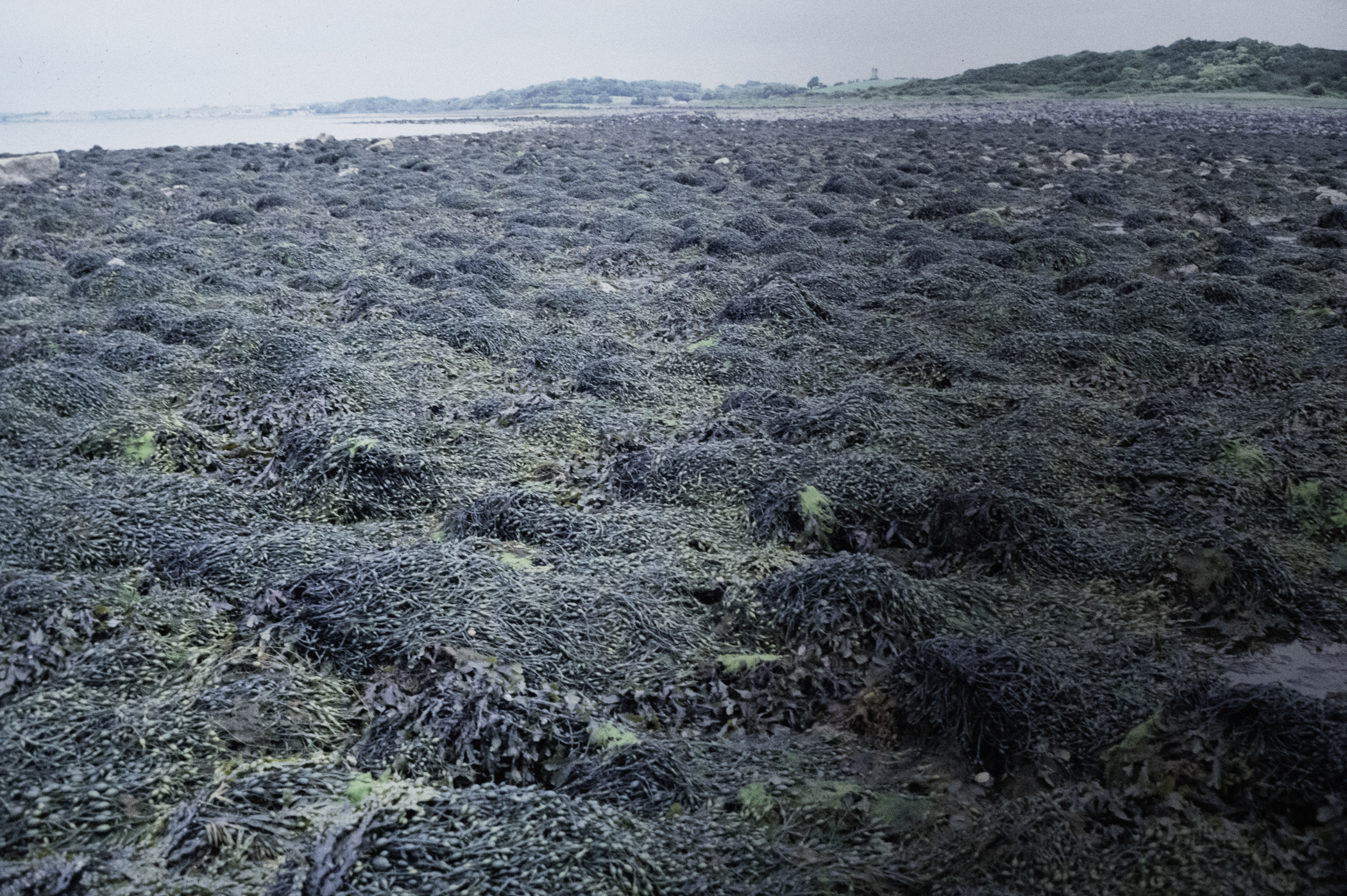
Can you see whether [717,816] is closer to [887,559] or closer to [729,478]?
[887,559]

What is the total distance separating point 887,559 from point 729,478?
91 cm

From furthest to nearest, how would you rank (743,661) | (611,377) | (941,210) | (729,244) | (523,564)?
(941,210) < (729,244) < (611,377) < (523,564) < (743,661)

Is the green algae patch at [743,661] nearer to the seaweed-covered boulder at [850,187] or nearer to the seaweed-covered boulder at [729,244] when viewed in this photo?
the seaweed-covered boulder at [729,244]

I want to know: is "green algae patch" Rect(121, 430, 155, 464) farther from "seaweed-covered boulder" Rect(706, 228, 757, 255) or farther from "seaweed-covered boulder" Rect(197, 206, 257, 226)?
"seaweed-covered boulder" Rect(197, 206, 257, 226)

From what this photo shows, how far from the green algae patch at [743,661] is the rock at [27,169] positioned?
1659 centimetres

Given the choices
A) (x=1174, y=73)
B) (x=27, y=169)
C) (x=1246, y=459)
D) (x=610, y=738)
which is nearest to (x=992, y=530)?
(x=1246, y=459)

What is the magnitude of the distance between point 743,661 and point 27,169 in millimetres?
17790

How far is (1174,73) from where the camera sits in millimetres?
43875

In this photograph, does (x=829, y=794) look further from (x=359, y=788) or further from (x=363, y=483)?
(x=363, y=483)

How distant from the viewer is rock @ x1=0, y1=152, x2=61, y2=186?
14.1m

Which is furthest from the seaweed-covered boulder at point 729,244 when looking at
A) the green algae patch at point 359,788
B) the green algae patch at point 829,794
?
the green algae patch at point 359,788

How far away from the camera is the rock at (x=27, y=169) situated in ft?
46.1

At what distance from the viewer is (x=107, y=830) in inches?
82.4

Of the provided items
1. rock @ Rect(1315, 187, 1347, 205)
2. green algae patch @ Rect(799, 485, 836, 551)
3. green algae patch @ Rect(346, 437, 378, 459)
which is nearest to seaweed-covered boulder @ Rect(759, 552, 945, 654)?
green algae patch @ Rect(799, 485, 836, 551)
